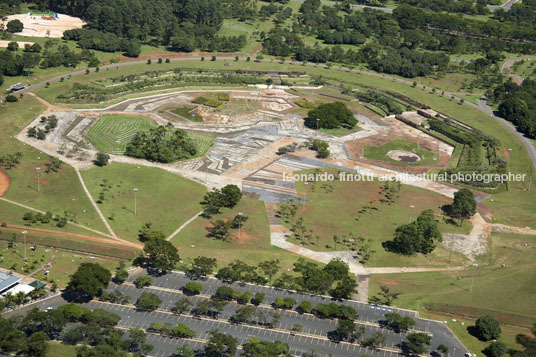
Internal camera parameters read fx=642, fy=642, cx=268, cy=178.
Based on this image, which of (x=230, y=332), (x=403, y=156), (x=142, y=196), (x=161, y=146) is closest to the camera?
(x=230, y=332)

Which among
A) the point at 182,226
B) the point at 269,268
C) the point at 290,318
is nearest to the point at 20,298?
the point at 182,226

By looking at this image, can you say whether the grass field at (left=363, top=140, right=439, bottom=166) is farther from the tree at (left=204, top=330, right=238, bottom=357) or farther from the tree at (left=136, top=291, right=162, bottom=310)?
the tree at (left=204, top=330, right=238, bottom=357)

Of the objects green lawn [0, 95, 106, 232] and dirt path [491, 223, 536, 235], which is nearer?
green lawn [0, 95, 106, 232]

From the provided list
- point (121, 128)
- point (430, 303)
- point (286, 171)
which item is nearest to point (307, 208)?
point (286, 171)

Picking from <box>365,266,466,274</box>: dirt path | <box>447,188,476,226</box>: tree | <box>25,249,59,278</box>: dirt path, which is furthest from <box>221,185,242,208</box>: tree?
<box>447,188,476,226</box>: tree

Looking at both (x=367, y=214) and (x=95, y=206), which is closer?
(x=95, y=206)

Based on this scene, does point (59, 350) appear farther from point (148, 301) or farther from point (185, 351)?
point (185, 351)

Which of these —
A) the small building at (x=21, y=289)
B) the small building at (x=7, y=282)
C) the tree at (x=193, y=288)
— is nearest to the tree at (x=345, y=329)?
the tree at (x=193, y=288)
